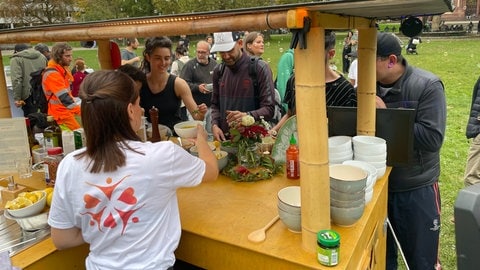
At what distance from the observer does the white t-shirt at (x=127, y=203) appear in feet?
4.18

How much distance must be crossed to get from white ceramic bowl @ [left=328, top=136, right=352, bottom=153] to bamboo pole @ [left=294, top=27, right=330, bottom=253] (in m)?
0.60

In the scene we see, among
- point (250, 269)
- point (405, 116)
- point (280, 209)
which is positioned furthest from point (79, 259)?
Answer: point (405, 116)

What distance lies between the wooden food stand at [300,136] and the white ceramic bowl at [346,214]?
0.12ft

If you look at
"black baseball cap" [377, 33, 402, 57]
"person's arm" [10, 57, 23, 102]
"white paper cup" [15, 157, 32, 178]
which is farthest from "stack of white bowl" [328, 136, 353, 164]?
"person's arm" [10, 57, 23, 102]

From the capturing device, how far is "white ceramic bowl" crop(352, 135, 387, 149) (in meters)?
1.92

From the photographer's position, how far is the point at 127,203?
4.22ft

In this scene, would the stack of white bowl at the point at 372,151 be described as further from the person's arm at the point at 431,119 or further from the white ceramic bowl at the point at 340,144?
the person's arm at the point at 431,119

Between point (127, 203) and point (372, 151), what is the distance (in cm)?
123

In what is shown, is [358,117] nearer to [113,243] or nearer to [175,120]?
[113,243]

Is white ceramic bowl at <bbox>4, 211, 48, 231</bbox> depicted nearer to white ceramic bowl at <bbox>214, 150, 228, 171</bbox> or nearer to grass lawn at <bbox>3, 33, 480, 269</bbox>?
white ceramic bowl at <bbox>214, 150, 228, 171</bbox>

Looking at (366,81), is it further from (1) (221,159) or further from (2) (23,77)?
(2) (23,77)

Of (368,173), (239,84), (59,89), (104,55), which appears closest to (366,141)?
(368,173)

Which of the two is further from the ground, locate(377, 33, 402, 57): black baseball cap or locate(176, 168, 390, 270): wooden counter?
locate(377, 33, 402, 57): black baseball cap

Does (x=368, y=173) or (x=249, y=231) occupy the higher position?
(x=368, y=173)
